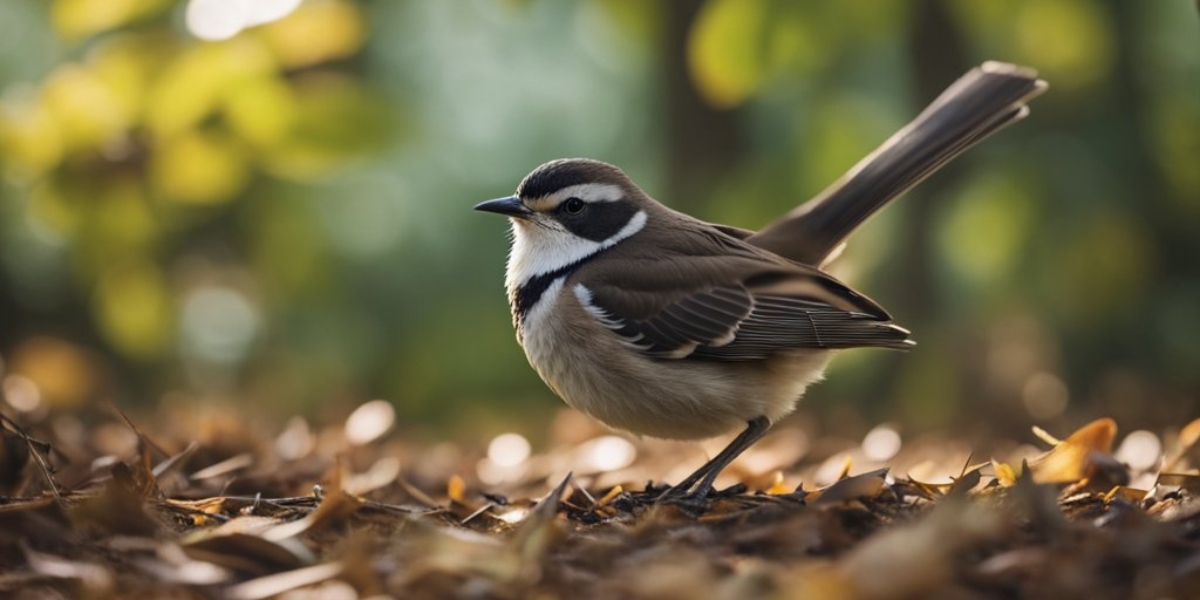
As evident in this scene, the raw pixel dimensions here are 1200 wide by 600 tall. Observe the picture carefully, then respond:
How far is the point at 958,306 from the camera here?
8.92 m

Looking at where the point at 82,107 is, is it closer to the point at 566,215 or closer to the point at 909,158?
the point at 566,215

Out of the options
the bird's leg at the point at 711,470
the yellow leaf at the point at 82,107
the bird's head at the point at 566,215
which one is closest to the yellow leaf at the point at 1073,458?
the bird's leg at the point at 711,470

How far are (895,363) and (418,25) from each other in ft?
14.8

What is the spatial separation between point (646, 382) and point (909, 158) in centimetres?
153

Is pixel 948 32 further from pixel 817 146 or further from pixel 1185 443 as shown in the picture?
A: pixel 1185 443

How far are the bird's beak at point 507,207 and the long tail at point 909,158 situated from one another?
3.41 feet

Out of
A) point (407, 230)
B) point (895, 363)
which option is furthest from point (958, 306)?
point (407, 230)

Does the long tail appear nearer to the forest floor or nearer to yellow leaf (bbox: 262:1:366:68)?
the forest floor

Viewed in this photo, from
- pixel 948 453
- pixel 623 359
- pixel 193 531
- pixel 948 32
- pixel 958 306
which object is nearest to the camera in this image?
pixel 193 531

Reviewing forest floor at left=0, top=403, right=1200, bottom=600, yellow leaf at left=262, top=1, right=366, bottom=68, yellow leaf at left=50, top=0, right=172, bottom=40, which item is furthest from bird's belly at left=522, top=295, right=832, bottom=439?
yellow leaf at left=50, top=0, right=172, bottom=40

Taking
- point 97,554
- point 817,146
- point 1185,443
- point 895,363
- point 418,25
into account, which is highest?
point 418,25

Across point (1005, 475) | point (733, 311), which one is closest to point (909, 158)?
point (733, 311)

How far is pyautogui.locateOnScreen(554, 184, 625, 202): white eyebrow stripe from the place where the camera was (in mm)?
5283

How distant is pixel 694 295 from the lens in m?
5.04
